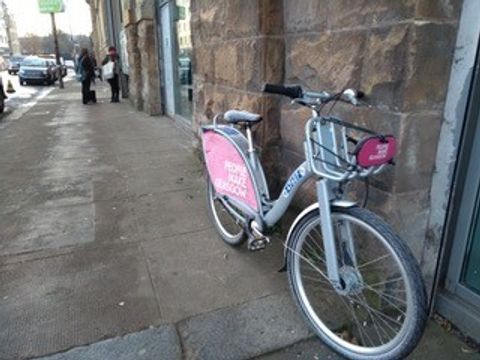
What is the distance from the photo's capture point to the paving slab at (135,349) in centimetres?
216

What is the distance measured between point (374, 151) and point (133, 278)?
1.84 m

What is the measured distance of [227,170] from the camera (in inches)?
117

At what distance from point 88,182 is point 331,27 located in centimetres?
341

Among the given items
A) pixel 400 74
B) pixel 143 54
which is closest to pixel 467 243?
pixel 400 74

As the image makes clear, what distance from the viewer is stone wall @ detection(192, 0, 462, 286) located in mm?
1983

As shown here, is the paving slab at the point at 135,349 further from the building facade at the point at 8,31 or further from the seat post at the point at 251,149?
the building facade at the point at 8,31

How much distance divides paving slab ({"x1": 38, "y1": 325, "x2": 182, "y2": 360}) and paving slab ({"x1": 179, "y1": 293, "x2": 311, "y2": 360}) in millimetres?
70

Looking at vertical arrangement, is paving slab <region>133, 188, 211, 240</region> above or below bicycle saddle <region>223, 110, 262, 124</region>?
below

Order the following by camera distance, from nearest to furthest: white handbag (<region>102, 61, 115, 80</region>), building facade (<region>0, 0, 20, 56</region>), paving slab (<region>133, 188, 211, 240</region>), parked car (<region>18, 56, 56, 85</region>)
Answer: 1. paving slab (<region>133, 188, 211, 240</region>)
2. white handbag (<region>102, 61, 115, 80</region>)
3. parked car (<region>18, 56, 56, 85</region>)
4. building facade (<region>0, 0, 20, 56</region>)

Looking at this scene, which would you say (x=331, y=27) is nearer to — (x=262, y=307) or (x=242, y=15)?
(x=242, y=15)

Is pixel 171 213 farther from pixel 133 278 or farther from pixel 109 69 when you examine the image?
pixel 109 69

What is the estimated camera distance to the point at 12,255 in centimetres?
318

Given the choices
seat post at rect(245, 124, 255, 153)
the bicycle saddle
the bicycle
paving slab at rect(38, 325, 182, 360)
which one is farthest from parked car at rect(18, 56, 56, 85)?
paving slab at rect(38, 325, 182, 360)

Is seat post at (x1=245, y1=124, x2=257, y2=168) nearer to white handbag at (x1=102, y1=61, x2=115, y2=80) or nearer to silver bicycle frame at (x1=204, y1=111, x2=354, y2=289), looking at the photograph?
silver bicycle frame at (x1=204, y1=111, x2=354, y2=289)
